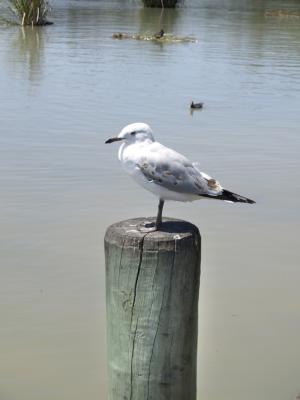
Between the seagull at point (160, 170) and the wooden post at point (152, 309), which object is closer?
the wooden post at point (152, 309)

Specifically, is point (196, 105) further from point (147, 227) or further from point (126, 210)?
point (147, 227)

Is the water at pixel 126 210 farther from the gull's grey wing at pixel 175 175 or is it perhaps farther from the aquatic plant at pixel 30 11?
the aquatic plant at pixel 30 11

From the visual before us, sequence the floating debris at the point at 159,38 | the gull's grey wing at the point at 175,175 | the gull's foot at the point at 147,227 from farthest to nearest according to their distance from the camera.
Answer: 1. the floating debris at the point at 159,38
2. the gull's grey wing at the point at 175,175
3. the gull's foot at the point at 147,227

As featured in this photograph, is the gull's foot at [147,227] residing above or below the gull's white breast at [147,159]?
below

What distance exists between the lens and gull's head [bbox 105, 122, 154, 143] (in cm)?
373

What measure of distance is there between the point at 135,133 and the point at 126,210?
3445 millimetres

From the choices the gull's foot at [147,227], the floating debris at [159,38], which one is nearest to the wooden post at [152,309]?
the gull's foot at [147,227]

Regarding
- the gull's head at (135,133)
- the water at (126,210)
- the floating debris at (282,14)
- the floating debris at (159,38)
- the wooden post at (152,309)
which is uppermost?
the gull's head at (135,133)

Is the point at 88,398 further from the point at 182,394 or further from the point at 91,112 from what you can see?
the point at 91,112

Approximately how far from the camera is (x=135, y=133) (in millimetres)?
3746

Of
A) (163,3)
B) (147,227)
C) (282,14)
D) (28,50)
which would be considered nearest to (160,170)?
(147,227)

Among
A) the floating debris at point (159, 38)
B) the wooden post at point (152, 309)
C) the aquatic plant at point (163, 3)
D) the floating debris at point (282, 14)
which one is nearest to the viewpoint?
the wooden post at point (152, 309)

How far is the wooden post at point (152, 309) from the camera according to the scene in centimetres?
319

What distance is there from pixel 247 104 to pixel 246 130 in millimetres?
2117
